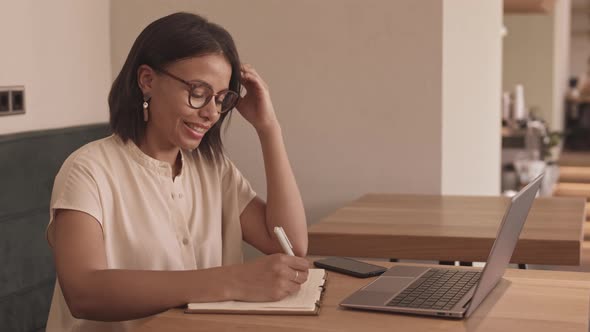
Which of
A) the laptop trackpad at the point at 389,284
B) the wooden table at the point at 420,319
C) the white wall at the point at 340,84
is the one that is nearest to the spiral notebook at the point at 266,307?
the wooden table at the point at 420,319

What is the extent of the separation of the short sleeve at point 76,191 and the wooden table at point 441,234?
0.73 metres

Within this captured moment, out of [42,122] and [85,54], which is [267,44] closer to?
[85,54]

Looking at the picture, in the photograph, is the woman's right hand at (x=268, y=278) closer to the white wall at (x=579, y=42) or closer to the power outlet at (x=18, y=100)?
the power outlet at (x=18, y=100)

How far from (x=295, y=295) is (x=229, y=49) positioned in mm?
514

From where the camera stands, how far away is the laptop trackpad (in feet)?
4.91

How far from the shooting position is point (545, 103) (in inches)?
310

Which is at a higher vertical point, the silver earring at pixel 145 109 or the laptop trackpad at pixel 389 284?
the silver earring at pixel 145 109

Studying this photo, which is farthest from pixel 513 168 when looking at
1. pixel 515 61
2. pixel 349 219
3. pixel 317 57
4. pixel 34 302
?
pixel 34 302

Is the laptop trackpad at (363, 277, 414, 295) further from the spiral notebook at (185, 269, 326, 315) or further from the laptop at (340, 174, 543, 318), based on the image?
the spiral notebook at (185, 269, 326, 315)

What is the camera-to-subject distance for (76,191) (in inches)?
60.1

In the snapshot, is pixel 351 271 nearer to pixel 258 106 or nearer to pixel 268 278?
pixel 268 278

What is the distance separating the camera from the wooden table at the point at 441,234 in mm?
2025

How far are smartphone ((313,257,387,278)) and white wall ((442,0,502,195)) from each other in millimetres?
1092

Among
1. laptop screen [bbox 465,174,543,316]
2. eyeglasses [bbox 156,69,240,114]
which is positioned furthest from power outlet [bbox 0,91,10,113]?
laptop screen [bbox 465,174,543,316]
